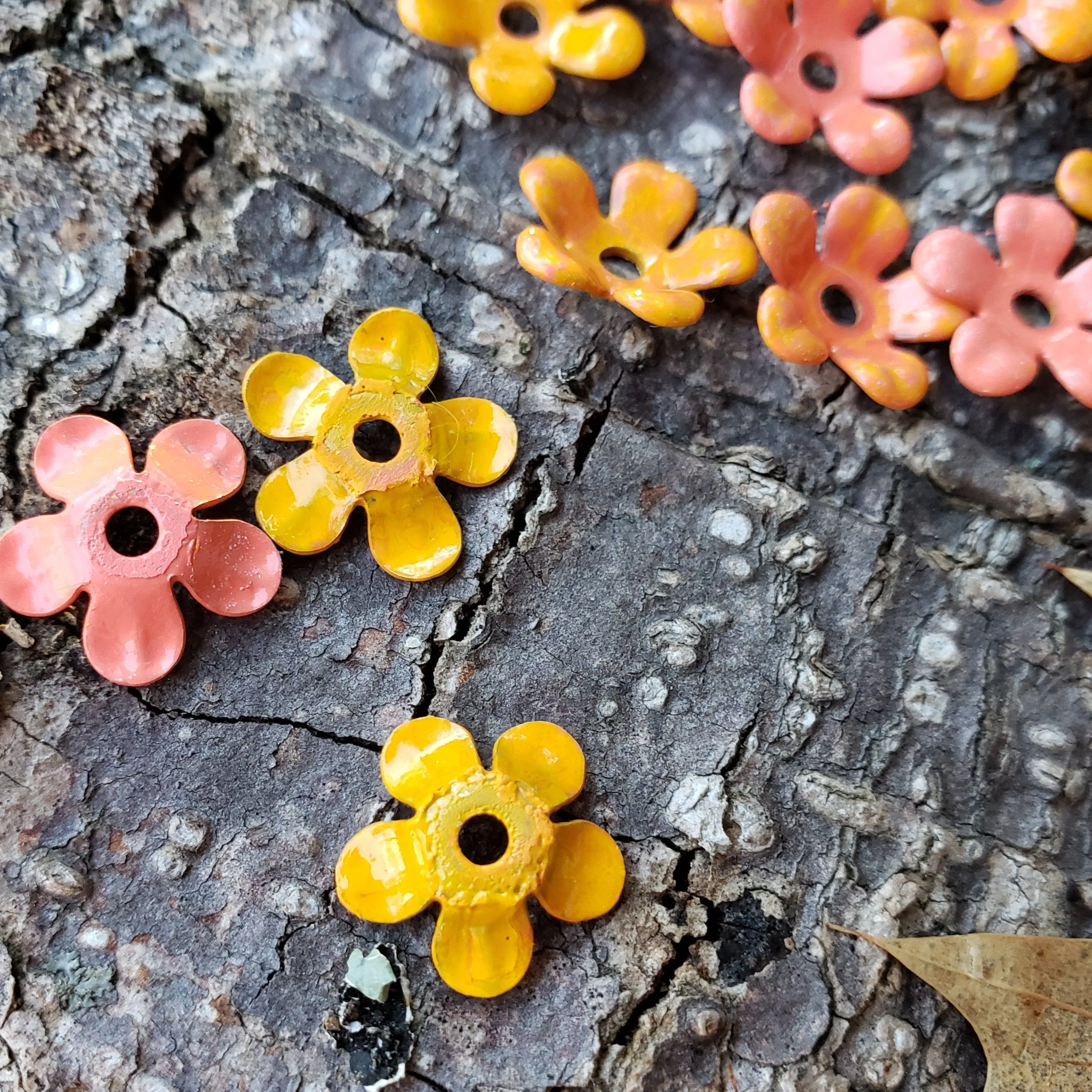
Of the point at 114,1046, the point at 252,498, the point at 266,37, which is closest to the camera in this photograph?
the point at 114,1046

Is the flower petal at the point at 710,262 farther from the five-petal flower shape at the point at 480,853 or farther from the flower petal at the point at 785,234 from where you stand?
the five-petal flower shape at the point at 480,853

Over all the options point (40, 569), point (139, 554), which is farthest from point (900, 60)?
point (40, 569)

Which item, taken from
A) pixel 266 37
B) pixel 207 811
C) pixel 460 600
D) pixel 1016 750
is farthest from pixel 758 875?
pixel 266 37

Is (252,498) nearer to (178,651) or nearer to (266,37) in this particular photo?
(178,651)

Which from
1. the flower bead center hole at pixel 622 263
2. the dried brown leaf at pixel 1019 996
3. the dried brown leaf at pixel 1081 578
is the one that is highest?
the flower bead center hole at pixel 622 263

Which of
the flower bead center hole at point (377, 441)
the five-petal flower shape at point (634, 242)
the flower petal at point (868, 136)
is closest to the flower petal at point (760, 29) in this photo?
the flower petal at point (868, 136)

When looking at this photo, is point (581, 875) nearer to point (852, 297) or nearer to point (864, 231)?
point (852, 297)
